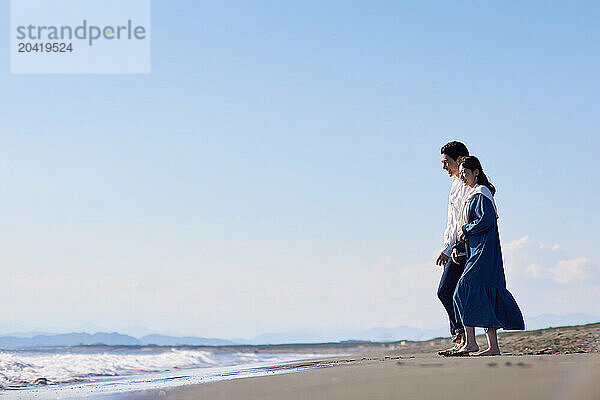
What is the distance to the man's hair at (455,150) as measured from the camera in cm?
723

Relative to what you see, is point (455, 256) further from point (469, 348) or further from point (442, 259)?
point (469, 348)

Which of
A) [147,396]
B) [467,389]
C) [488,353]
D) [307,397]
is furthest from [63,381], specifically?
[467,389]

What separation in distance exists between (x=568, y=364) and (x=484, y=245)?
2.16m

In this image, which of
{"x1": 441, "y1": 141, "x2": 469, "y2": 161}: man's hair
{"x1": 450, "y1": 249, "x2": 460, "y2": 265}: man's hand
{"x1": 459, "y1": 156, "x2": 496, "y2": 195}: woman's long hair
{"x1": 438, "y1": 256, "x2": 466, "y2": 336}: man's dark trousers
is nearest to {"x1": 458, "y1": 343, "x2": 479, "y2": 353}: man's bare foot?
{"x1": 438, "y1": 256, "x2": 466, "y2": 336}: man's dark trousers

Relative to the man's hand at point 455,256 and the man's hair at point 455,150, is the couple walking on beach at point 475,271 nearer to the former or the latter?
the man's hand at point 455,256

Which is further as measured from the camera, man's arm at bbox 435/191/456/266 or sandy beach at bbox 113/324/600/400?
man's arm at bbox 435/191/456/266

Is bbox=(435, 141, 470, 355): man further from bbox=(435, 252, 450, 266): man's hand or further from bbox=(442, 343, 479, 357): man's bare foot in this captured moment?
bbox=(442, 343, 479, 357): man's bare foot

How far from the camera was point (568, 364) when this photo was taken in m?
4.37

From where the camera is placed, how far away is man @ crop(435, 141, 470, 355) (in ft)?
23.1

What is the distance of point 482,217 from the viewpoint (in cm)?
645

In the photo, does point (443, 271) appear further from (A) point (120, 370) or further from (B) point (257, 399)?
(A) point (120, 370)

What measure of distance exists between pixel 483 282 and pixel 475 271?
13 centimetres

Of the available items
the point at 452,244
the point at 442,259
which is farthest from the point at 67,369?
the point at 452,244

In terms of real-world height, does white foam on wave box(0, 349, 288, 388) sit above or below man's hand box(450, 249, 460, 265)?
below
